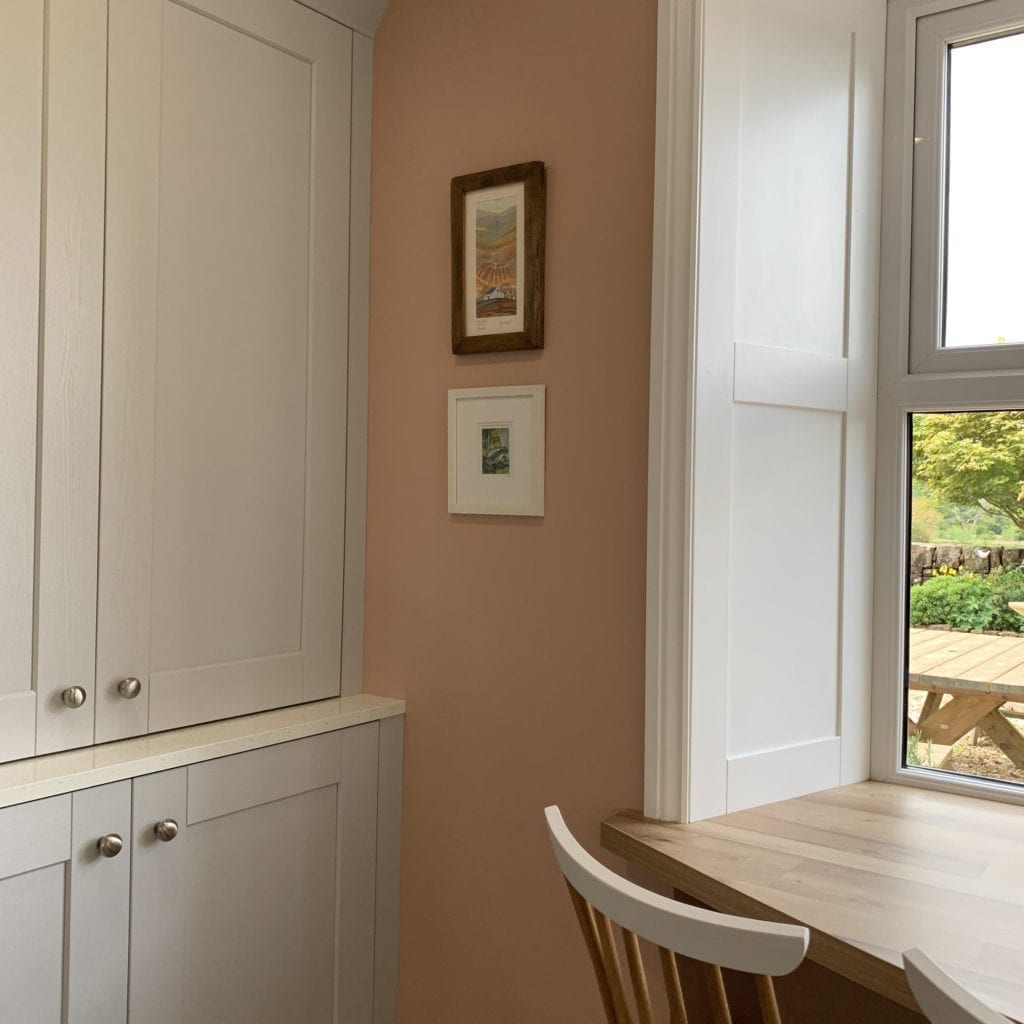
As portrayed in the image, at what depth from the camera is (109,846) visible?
1.55 metres

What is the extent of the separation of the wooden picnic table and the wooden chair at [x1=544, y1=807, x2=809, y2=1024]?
94cm

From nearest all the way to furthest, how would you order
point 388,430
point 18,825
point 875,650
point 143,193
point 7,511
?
point 18,825 < point 7,511 < point 143,193 < point 875,650 < point 388,430

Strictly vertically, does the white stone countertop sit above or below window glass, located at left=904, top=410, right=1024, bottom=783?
below

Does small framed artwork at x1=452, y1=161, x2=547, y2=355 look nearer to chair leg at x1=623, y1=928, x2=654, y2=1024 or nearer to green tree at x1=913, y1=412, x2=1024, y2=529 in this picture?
green tree at x1=913, y1=412, x2=1024, y2=529

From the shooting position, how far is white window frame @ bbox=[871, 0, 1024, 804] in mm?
1909

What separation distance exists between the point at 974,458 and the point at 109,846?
1.58m

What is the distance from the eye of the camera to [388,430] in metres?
2.13

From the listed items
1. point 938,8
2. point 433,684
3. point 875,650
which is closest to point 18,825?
point 433,684

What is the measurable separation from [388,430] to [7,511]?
2.56 feet

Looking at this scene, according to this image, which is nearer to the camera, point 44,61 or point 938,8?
point 44,61

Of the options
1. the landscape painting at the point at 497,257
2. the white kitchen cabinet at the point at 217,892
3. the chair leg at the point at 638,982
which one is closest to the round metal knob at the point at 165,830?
the white kitchen cabinet at the point at 217,892

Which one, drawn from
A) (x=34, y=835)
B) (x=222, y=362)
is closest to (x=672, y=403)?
(x=222, y=362)

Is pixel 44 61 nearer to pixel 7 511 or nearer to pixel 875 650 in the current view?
pixel 7 511

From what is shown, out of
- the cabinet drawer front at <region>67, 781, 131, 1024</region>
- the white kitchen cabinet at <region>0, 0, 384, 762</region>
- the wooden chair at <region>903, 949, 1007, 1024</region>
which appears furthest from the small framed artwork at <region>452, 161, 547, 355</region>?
the wooden chair at <region>903, 949, 1007, 1024</region>
